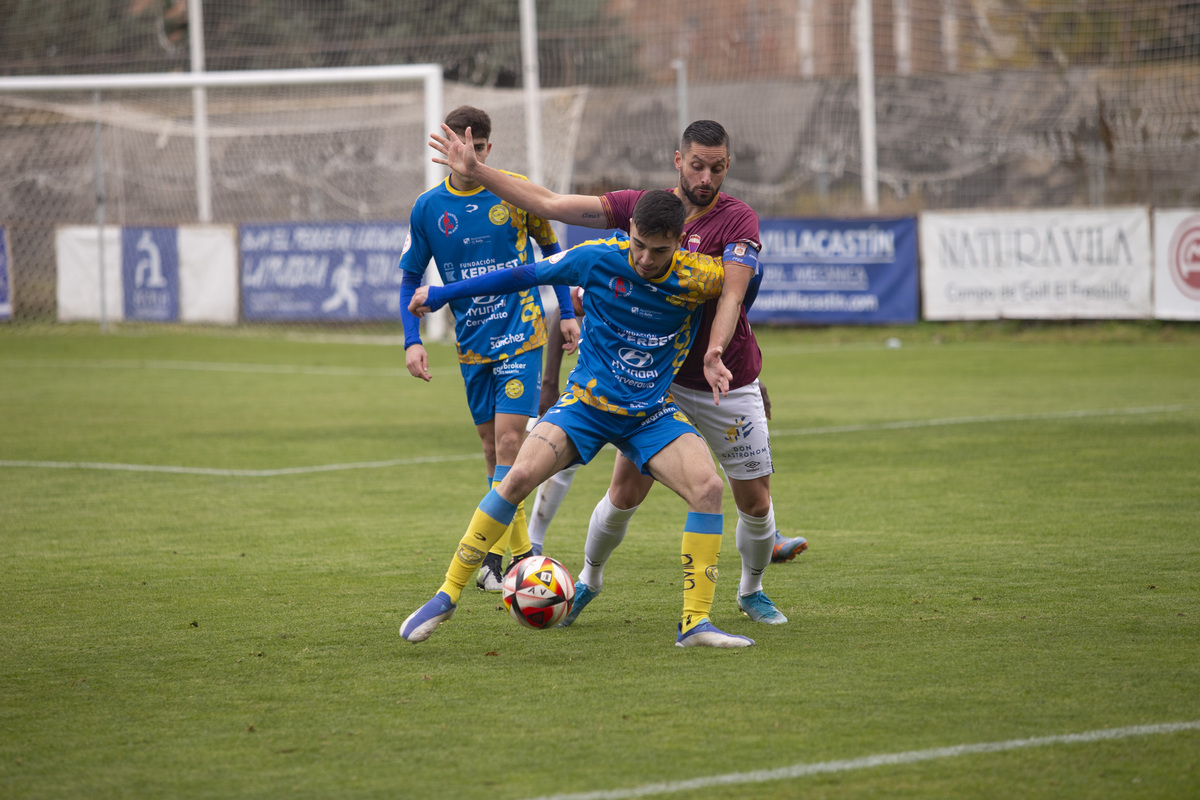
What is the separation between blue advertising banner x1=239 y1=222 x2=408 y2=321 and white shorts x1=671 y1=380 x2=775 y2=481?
1711 cm

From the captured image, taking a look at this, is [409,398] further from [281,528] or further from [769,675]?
[769,675]

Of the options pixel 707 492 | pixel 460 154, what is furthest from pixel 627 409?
pixel 460 154

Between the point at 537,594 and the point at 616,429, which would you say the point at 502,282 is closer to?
the point at 616,429

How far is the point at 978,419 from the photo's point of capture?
12.5 m

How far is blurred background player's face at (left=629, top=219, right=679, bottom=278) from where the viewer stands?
502cm

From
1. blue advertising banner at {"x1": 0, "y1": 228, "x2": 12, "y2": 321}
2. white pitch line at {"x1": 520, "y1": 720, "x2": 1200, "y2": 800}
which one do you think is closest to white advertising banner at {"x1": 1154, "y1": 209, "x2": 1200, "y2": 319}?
white pitch line at {"x1": 520, "y1": 720, "x2": 1200, "y2": 800}

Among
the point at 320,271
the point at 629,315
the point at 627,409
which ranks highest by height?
the point at 320,271

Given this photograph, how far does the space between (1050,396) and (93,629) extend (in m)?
11.0

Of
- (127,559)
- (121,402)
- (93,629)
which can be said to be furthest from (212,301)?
(93,629)

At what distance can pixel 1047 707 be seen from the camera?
14.0 ft

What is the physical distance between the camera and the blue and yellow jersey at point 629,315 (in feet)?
17.1

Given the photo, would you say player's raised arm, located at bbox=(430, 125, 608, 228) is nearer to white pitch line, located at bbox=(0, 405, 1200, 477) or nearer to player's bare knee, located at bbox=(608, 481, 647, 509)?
player's bare knee, located at bbox=(608, 481, 647, 509)

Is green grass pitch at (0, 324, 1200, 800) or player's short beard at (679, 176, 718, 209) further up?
player's short beard at (679, 176, 718, 209)

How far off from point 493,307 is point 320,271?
1691cm
